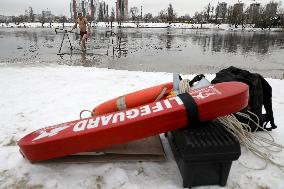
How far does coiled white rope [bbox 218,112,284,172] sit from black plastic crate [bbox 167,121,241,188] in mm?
442

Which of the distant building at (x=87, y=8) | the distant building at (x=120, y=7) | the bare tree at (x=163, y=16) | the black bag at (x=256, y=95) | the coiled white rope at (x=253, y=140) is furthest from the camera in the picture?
the bare tree at (x=163, y=16)

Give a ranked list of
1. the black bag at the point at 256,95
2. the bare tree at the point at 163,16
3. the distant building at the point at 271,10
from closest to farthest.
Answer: the black bag at the point at 256,95 < the distant building at the point at 271,10 < the bare tree at the point at 163,16

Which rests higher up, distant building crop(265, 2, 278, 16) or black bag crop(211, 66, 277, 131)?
distant building crop(265, 2, 278, 16)

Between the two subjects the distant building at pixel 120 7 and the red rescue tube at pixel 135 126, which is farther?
the distant building at pixel 120 7

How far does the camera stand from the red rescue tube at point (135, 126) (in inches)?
81.0

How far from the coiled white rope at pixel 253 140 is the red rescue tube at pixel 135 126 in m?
0.44

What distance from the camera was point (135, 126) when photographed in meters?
2.06

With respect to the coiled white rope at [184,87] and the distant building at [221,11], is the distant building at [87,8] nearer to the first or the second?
the coiled white rope at [184,87]

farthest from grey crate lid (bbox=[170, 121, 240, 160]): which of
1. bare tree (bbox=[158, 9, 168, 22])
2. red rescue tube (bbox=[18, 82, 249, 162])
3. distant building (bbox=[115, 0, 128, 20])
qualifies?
bare tree (bbox=[158, 9, 168, 22])

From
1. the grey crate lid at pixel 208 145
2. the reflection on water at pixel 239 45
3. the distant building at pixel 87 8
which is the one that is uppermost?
the distant building at pixel 87 8

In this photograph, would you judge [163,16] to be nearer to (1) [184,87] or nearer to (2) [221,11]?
(2) [221,11]

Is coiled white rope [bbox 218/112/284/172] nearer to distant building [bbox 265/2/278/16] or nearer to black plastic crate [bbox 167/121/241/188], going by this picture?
black plastic crate [bbox 167/121/241/188]

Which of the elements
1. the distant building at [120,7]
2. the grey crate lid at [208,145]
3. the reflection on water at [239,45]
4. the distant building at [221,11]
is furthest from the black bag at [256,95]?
the distant building at [221,11]

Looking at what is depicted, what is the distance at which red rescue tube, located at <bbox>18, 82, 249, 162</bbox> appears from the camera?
2.06 metres
